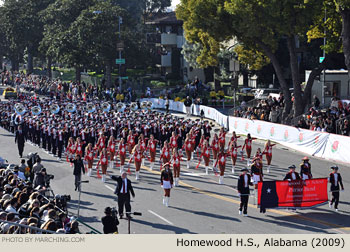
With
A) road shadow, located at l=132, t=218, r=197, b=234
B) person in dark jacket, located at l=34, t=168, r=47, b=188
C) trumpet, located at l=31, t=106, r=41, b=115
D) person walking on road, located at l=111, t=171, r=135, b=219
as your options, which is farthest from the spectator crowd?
trumpet, located at l=31, t=106, r=41, b=115

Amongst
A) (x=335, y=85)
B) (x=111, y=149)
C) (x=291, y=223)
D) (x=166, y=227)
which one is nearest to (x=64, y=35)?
(x=335, y=85)

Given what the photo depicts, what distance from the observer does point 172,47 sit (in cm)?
7300

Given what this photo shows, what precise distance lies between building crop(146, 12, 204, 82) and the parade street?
43.4 metres

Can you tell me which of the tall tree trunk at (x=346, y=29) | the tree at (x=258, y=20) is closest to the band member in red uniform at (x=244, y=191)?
the tall tree trunk at (x=346, y=29)

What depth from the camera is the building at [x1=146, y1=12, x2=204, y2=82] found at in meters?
69.9

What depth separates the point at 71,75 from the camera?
95125 mm

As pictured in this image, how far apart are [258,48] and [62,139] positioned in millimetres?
16341

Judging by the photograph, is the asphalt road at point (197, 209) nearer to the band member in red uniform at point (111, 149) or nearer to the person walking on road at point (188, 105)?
the band member in red uniform at point (111, 149)

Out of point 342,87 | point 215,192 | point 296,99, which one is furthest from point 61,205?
point 342,87

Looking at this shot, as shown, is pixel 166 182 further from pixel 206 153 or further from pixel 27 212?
pixel 27 212

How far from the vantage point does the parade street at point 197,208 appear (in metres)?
17.5

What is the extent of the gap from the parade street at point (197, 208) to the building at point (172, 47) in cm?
4337

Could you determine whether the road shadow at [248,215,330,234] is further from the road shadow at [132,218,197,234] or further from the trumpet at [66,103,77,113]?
the trumpet at [66,103,77,113]

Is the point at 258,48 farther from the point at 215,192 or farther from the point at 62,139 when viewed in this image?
the point at 215,192
